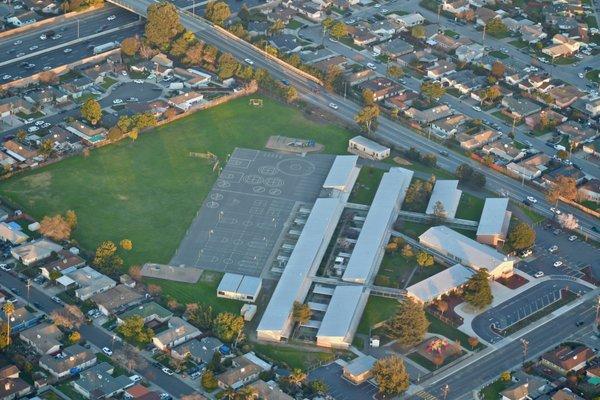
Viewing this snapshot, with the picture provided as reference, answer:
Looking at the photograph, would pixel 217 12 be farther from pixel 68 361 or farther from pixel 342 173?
pixel 68 361

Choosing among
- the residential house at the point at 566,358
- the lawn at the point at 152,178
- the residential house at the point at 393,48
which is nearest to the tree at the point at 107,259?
the lawn at the point at 152,178

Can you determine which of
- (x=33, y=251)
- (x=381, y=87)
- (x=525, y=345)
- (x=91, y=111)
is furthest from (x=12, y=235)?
(x=381, y=87)

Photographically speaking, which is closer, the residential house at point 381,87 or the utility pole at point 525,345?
the utility pole at point 525,345

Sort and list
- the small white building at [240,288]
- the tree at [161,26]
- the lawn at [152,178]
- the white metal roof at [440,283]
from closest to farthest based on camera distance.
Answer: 1. the small white building at [240,288]
2. the white metal roof at [440,283]
3. the lawn at [152,178]
4. the tree at [161,26]

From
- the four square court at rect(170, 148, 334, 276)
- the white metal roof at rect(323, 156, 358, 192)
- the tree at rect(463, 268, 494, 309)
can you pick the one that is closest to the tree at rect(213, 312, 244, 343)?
the four square court at rect(170, 148, 334, 276)

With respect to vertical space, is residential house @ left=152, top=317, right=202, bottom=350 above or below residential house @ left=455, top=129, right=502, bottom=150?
below

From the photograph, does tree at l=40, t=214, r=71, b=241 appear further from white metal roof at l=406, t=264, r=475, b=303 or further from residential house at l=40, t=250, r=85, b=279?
white metal roof at l=406, t=264, r=475, b=303

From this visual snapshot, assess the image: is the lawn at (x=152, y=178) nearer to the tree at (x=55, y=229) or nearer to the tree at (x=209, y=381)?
the tree at (x=55, y=229)
